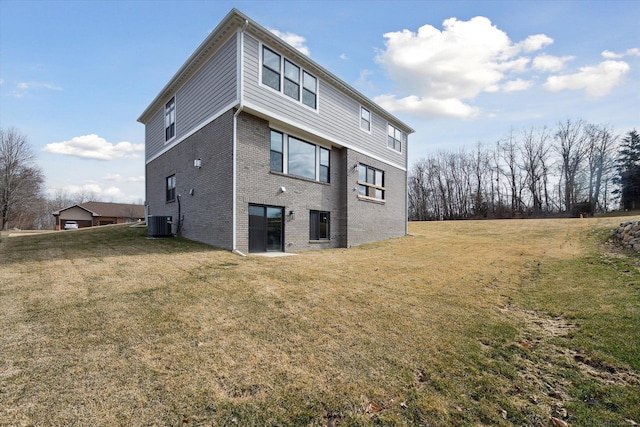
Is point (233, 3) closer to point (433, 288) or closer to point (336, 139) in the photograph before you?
point (336, 139)

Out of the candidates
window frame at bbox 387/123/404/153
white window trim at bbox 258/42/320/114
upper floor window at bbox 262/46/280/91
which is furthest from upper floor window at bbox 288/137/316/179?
window frame at bbox 387/123/404/153

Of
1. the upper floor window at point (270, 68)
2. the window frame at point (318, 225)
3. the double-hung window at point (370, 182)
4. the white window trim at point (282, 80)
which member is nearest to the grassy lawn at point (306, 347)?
the window frame at point (318, 225)

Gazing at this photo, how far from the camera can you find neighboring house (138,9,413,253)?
10.0 metres

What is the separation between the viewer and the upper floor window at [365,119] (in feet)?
50.3

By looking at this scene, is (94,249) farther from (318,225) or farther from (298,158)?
(318,225)

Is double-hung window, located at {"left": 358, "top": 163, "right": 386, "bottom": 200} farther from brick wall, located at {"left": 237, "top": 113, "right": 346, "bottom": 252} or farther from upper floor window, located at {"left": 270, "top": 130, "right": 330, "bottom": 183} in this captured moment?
upper floor window, located at {"left": 270, "top": 130, "right": 330, "bottom": 183}

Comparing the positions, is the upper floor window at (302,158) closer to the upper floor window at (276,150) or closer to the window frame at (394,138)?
the upper floor window at (276,150)

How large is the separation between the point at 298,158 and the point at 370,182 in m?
5.22

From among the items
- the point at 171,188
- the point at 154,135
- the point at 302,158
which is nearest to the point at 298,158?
the point at 302,158

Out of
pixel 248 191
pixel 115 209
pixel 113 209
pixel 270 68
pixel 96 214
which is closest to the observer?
pixel 248 191

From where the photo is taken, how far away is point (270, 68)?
10602 millimetres

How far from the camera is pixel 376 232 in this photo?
16.4 m

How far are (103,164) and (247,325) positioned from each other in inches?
1712

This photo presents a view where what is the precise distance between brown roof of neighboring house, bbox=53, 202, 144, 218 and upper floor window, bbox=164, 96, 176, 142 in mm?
37308
